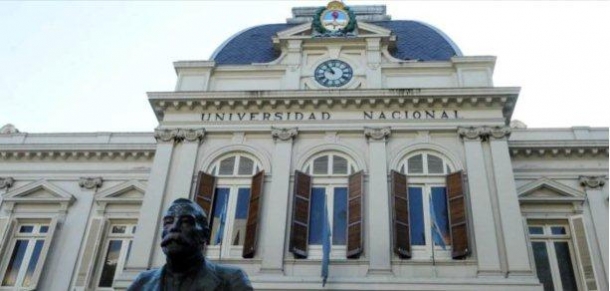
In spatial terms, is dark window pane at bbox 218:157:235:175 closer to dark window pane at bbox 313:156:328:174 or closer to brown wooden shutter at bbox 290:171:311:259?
brown wooden shutter at bbox 290:171:311:259

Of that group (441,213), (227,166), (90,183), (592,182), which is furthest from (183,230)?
(592,182)

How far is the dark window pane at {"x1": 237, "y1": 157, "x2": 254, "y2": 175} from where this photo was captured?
17.5 metres

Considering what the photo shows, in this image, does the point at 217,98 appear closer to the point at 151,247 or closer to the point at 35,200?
the point at 151,247

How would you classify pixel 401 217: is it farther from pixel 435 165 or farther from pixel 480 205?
pixel 435 165

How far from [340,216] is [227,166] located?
3.72 meters

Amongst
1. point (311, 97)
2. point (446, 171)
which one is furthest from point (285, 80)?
point (446, 171)

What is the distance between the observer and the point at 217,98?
1834cm

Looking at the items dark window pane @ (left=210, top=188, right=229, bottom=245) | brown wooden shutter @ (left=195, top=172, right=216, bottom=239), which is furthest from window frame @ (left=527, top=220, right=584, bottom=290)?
brown wooden shutter @ (left=195, top=172, right=216, bottom=239)

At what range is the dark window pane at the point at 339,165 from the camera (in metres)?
17.3

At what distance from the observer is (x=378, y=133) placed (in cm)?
1750

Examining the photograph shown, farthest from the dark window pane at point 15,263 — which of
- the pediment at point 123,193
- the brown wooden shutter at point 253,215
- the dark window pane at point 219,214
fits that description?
the brown wooden shutter at point 253,215

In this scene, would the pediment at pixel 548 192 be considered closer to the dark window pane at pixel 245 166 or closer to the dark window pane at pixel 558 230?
the dark window pane at pixel 558 230

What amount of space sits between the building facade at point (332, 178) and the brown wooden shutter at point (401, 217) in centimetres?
4

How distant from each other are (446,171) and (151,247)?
8.26m
